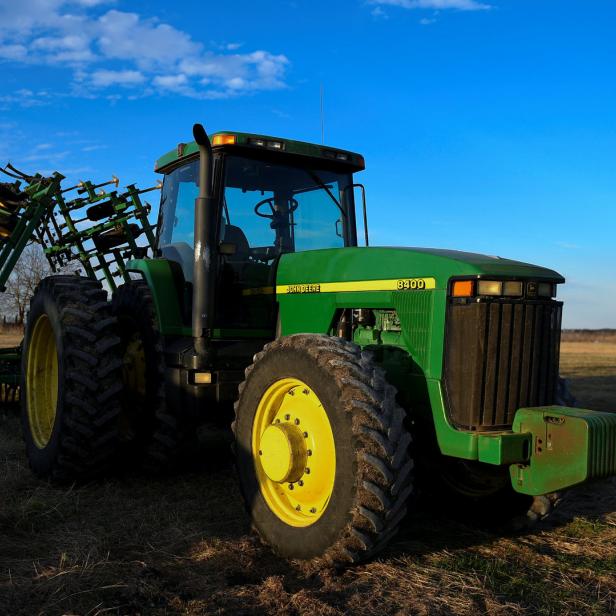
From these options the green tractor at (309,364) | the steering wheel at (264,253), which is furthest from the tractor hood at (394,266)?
the steering wheel at (264,253)

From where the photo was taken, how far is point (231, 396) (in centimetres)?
532

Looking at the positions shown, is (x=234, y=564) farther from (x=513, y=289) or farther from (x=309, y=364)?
(x=513, y=289)

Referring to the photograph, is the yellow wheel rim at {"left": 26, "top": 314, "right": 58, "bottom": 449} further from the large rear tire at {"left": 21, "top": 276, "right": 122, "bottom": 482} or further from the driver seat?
the driver seat

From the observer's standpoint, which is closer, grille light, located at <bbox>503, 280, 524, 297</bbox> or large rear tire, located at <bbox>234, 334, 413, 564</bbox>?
large rear tire, located at <bbox>234, 334, 413, 564</bbox>

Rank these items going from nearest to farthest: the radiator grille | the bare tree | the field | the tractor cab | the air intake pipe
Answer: the field
the radiator grille
the air intake pipe
the tractor cab
the bare tree

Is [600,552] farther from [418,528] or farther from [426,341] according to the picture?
[426,341]

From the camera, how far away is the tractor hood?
408 cm

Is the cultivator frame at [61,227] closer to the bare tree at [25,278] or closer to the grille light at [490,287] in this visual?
the grille light at [490,287]

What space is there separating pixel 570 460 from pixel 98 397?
3555 millimetres

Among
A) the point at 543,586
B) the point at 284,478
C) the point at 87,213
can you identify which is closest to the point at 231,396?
the point at 284,478

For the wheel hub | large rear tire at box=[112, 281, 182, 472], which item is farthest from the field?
the wheel hub

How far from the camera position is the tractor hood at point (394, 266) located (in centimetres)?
408

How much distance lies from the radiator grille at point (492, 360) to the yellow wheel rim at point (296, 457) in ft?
2.51

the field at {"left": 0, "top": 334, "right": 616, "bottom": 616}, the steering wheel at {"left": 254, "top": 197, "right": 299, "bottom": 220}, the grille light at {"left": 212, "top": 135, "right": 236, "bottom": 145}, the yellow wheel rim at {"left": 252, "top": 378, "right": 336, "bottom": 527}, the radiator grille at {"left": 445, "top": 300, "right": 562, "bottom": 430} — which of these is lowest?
the field at {"left": 0, "top": 334, "right": 616, "bottom": 616}
